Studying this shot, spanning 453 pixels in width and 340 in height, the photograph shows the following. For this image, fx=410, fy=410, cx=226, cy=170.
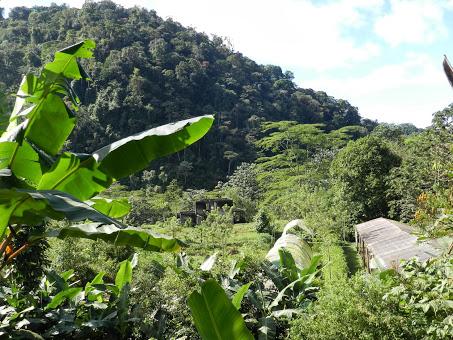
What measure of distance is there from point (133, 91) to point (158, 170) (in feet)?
30.6

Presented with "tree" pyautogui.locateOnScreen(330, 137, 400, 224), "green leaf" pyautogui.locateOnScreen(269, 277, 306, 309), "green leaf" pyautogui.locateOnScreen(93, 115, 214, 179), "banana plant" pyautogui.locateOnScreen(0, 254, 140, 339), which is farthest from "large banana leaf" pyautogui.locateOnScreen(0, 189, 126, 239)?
"tree" pyautogui.locateOnScreen(330, 137, 400, 224)

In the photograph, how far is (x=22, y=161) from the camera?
3.29 metres

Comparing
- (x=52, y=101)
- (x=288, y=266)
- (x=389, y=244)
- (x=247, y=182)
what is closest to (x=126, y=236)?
(x=52, y=101)

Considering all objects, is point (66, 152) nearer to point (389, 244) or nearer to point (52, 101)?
point (52, 101)

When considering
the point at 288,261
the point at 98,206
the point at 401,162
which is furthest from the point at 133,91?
the point at 98,206

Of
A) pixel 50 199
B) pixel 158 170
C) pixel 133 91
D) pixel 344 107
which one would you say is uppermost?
pixel 344 107

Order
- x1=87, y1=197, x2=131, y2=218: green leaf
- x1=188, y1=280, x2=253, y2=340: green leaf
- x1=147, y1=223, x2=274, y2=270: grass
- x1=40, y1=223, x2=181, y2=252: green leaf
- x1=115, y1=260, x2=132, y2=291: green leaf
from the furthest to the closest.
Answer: x1=147, y1=223, x2=274, y2=270: grass → x1=115, y1=260, x2=132, y2=291: green leaf → x1=87, y1=197, x2=131, y2=218: green leaf → x1=40, y1=223, x2=181, y2=252: green leaf → x1=188, y1=280, x2=253, y2=340: green leaf

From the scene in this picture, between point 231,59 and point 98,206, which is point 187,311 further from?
point 231,59

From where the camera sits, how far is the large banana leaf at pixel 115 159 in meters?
3.24

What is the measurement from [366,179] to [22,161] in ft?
66.9

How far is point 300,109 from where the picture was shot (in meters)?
51.6

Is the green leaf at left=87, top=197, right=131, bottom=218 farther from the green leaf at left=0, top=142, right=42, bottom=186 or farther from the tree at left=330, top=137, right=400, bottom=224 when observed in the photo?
the tree at left=330, top=137, right=400, bottom=224

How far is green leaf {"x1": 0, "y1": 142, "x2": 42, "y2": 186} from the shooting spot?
10.00ft

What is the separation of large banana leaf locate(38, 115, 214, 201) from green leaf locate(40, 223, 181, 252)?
1.46 ft
